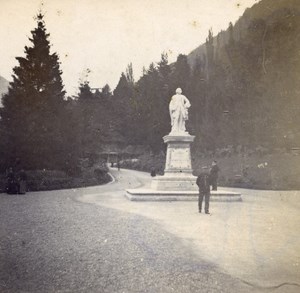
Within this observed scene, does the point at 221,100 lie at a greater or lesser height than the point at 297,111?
greater

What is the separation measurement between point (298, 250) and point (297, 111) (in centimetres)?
2555

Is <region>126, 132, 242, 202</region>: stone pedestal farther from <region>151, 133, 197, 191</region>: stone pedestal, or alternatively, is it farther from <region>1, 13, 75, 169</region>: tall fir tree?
<region>1, 13, 75, 169</region>: tall fir tree

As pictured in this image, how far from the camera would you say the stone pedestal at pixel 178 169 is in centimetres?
1805

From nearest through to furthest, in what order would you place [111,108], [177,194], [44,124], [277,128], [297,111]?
1. [177,194]
2. [44,124]
3. [297,111]
4. [277,128]
5. [111,108]

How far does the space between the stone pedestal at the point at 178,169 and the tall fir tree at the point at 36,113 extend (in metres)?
11.3

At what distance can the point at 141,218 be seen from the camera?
11.2 meters

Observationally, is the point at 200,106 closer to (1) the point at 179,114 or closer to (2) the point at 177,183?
(1) the point at 179,114

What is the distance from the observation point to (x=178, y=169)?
1852 centimetres

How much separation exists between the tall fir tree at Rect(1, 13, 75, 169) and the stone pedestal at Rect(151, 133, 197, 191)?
446 inches

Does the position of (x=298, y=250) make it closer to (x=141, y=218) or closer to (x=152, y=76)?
(x=141, y=218)

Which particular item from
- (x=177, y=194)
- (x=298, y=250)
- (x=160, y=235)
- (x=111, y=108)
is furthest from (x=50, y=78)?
(x=111, y=108)

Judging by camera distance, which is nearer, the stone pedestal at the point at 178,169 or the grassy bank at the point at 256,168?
the stone pedestal at the point at 178,169

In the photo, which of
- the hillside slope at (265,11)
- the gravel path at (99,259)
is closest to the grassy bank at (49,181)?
the gravel path at (99,259)

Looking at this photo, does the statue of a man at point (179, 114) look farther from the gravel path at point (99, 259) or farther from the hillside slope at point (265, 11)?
the gravel path at point (99, 259)
